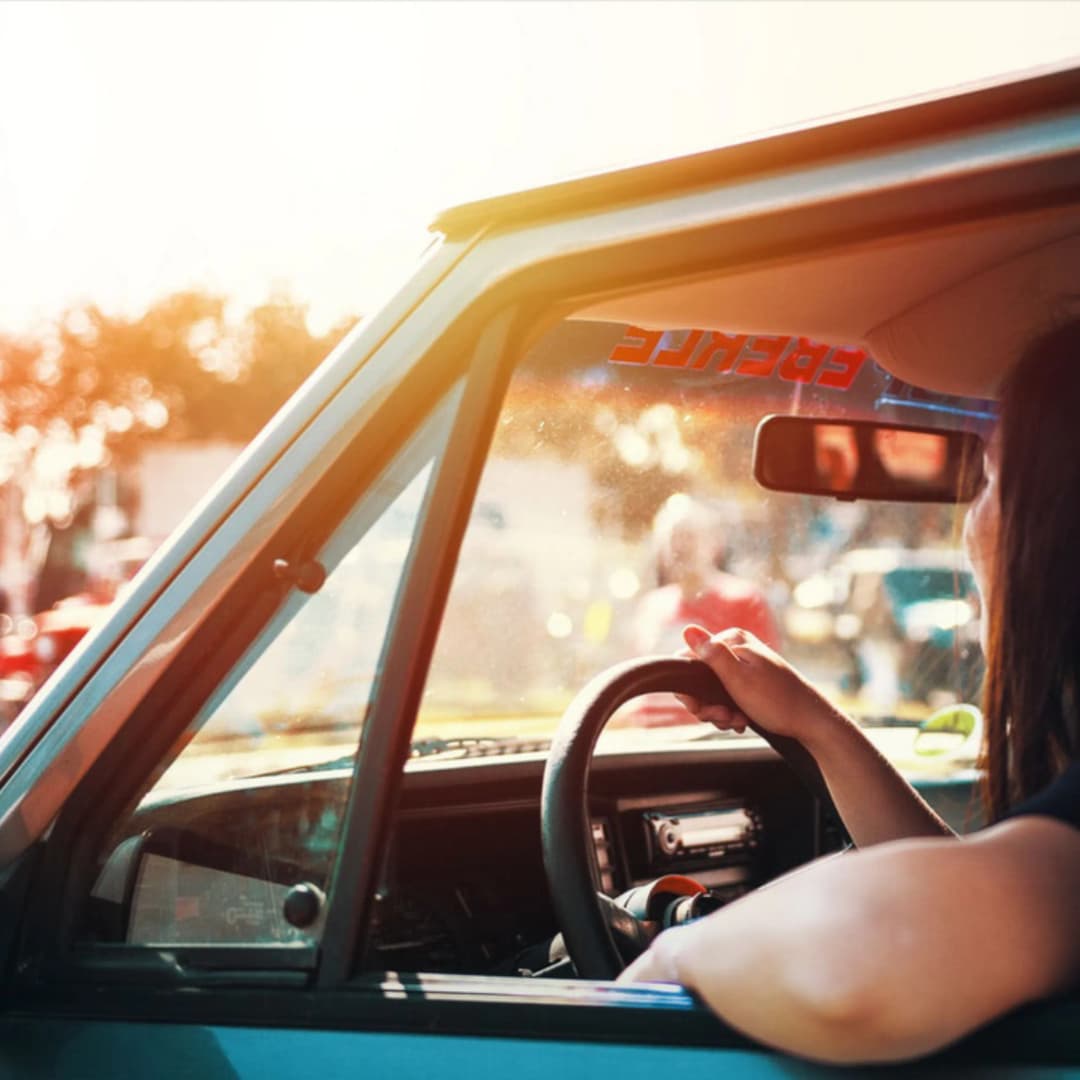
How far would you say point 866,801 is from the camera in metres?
2.02

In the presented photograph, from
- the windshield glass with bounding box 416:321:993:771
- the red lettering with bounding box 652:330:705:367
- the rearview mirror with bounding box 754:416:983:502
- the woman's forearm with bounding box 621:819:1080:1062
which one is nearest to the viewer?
the woman's forearm with bounding box 621:819:1080:1062

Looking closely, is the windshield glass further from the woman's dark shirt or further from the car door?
the woman's dark shirt

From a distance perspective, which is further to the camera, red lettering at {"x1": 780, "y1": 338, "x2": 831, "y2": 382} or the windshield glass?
red lettering at {"x1": 780, "y1": 338, "x2": 831, "y2": 382}

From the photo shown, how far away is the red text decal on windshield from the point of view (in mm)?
1920

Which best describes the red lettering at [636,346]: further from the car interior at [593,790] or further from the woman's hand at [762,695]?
the woman's hand at [762,695]

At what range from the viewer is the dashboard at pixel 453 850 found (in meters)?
1.47

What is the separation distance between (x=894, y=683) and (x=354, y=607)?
243 cm

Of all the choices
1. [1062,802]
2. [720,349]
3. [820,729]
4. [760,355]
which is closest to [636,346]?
[720,349]

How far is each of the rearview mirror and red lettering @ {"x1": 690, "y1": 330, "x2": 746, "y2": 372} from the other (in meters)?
0.25

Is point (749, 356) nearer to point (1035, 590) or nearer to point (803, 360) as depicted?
point (803, 360)

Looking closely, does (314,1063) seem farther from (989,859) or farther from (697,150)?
(697,150)

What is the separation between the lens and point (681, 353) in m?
2.01

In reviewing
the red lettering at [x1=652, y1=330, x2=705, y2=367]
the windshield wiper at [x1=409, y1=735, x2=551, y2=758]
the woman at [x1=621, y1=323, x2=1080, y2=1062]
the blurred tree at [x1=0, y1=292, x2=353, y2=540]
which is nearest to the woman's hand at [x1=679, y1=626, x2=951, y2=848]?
the red lettering at [x1=652, y1=330, x2=705, y2=367]

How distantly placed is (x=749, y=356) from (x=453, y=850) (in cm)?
99
